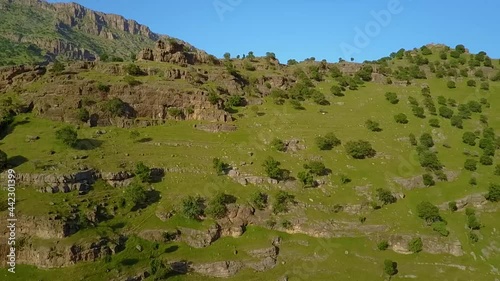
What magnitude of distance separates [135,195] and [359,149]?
4109 cm

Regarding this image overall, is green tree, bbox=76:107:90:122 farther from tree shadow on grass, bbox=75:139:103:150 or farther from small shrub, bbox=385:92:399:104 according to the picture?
small shrub, bbox=385:92:399:104

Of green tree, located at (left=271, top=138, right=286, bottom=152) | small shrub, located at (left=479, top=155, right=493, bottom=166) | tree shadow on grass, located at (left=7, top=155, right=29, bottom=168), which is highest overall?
small shrub, located at (left=479, top=155, right=493, bottom=166)

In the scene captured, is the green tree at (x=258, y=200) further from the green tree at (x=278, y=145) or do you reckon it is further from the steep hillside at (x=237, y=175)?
the green tree at (x=278, y=145)

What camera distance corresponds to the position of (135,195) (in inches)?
2035

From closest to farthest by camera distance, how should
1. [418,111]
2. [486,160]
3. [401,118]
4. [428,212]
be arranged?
1. [428,212]
2. [486,160]
3. [401,118]
4. [418,111]

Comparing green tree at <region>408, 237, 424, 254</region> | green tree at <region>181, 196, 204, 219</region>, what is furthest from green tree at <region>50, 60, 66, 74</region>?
green tree at <region>408, 237, 424, 254</region>

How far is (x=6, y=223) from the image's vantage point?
44562mm

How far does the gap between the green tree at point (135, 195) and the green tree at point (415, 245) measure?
38470 mm

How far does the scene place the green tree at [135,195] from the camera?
51781mm

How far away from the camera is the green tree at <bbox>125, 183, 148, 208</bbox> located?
5178cm

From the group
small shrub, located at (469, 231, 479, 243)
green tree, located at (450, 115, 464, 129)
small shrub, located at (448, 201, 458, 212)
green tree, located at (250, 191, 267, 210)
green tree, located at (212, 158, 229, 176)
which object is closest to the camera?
small shrub, located at (469, 231, 479, 243)

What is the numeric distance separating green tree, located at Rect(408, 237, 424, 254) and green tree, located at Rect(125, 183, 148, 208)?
38470 mm

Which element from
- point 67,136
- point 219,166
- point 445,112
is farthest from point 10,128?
point 445,112

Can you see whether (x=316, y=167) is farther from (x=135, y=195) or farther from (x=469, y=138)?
(x=469, y=138)
